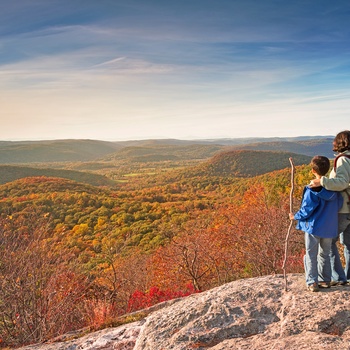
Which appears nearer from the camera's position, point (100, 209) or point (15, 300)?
point (15, 300)

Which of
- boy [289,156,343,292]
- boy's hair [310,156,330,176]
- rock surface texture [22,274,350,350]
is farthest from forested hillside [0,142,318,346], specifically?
boy's hair [310,156,330,176]

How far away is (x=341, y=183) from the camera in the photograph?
4387 millimetres

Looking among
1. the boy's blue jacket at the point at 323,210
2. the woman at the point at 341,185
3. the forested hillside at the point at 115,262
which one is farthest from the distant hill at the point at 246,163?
the boy's blue jacket at the point at 323,210

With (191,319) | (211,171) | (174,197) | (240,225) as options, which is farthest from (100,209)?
(211,171)

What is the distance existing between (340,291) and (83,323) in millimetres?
7984

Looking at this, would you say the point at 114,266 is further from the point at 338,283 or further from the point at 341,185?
the point at 341,185

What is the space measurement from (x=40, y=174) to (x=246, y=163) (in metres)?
78.8

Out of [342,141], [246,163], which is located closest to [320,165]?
[342,141]

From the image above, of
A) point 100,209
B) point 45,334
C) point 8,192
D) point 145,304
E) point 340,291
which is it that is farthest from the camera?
point 8,192

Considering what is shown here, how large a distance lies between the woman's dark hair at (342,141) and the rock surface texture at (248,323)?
2163 millimetres

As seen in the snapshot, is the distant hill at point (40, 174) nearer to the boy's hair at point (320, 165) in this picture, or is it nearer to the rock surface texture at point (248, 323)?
the rock surface texture at point (248, 323)

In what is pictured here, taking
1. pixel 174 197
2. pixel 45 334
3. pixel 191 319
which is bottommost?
pixel 174 197

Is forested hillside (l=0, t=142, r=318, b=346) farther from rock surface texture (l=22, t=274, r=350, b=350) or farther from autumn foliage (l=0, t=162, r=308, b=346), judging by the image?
rock surface texture (l=22, t=274, r=350, b=350)

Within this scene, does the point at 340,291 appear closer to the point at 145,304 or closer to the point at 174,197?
the point at 145,304
